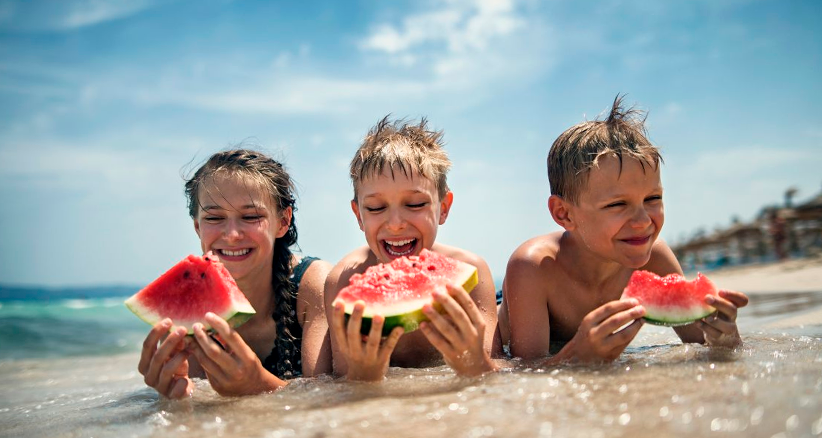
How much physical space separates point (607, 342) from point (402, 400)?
48.6 inches

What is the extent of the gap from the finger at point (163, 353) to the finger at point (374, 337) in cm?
97

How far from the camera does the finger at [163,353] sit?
2.93 meters

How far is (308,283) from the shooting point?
174 inches

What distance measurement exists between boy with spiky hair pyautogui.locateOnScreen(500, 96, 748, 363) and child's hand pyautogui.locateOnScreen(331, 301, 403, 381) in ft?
3.34

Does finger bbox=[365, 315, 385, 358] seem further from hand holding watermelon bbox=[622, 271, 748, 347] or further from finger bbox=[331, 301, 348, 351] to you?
hand holding watermelon bbox=[622, 271, 748, 347]

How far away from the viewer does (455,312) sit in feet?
8.98

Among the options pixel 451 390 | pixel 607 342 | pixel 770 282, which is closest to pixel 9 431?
pixel 451 390

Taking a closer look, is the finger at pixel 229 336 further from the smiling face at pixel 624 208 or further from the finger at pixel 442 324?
the smiling face at pixel 624 208

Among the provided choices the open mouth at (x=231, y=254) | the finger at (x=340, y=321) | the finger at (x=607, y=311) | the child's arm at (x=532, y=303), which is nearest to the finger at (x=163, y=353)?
the finger at (x=340, y=321)

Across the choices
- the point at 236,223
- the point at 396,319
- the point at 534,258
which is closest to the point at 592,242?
the point at 534,258

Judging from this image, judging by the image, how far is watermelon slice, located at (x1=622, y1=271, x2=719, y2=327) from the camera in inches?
125

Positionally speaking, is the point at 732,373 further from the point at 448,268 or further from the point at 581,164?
the point at 581,164

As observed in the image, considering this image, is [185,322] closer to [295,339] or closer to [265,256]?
[265,256]

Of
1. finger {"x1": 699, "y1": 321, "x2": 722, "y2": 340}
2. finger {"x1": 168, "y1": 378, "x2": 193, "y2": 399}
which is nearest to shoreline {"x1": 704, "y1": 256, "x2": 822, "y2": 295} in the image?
finger {"x1": 699, "y1": 321, "x2": 722, "y2": 340}
